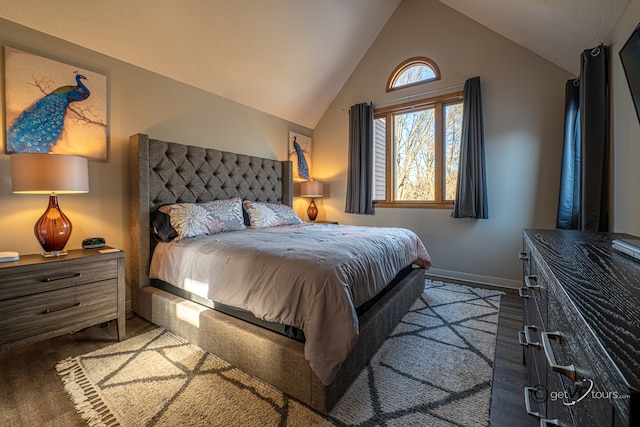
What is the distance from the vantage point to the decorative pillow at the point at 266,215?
10.4 ft

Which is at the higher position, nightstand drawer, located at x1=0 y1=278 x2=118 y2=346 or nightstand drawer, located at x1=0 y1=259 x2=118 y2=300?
nightstand drawer, located at x1=0 y1=259 x2=118 y2=300

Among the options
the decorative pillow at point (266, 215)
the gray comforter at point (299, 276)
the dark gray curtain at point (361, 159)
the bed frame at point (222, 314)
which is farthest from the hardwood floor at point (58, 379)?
the dark gray curtain at point (361, 159)

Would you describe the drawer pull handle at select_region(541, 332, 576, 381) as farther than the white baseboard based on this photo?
No

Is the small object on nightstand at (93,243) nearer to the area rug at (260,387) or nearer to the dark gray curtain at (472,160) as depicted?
the area rug at (260,387)

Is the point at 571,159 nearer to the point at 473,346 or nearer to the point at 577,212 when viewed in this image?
the point at 577,212

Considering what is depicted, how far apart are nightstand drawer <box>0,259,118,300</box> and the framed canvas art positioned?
294cm

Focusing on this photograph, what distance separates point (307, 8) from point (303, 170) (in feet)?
7.35

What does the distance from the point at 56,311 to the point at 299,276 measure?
171cm

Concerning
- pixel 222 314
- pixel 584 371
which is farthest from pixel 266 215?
pixel 584 371

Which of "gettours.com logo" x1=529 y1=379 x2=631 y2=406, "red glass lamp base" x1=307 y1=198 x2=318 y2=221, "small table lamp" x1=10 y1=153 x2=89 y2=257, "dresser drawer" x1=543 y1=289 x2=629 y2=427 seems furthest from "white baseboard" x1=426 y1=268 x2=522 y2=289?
"small table lamp" x1=10 y1=153 x2=89 y2=257

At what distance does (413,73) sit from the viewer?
3945 millimetres

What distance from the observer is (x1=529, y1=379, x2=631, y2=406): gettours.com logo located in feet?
1.23

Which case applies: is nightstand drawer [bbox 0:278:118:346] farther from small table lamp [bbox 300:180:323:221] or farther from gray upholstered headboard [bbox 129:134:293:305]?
small table lamp [bbox 300:180:323:221]

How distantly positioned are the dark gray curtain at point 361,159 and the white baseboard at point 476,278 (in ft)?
4.12
